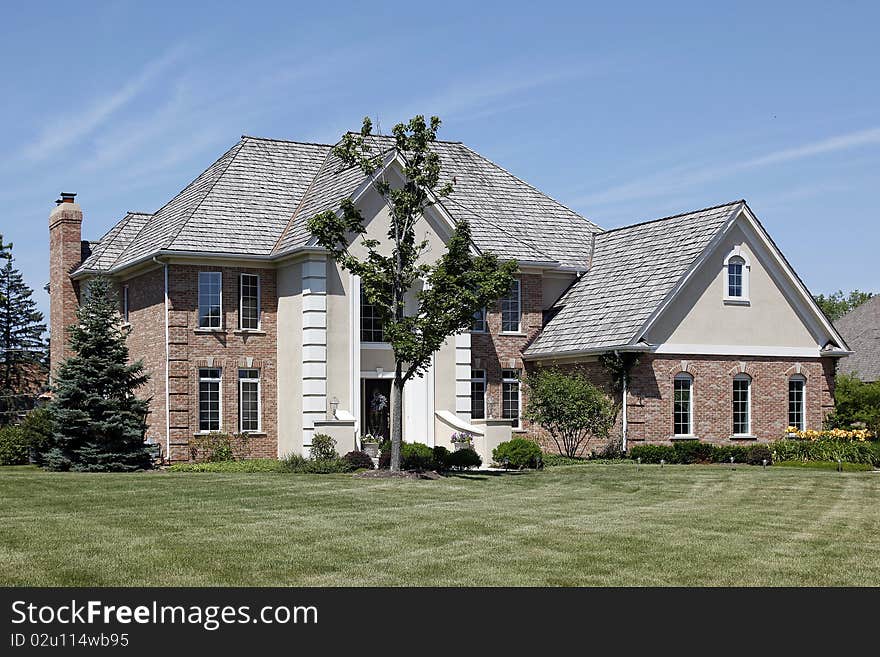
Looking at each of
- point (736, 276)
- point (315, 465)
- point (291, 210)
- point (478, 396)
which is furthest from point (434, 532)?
point (736, 276)

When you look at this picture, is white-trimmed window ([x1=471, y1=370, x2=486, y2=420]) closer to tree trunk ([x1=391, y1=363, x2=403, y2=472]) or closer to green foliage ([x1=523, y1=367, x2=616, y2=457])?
green foliage ([x1=523, y1=367, x2=616, y2=457])

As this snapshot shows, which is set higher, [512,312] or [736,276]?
[736,276]

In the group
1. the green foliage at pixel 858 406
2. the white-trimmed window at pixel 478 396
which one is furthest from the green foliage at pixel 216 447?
the green foliage at pixel 858 406

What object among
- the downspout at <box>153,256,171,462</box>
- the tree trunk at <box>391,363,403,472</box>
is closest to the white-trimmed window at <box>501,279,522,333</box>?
the tree trunk at <box>391,363,403,472</box>

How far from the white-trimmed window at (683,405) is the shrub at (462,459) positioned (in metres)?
6.81

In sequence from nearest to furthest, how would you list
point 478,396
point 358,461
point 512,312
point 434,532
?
point 434,532 < point 358,461 < point 478,396 < point 512,312

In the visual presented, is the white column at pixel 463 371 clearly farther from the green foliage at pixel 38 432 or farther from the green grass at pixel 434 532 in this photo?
the green foliage at pixel 38 432

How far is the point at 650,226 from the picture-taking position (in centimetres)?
4019

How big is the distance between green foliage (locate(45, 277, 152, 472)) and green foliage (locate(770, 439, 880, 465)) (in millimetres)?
18116

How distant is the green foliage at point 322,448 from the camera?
31.2 meters

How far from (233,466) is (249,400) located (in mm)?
3277

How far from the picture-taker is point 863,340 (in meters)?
58.5

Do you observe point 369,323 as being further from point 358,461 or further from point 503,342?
point 503,342

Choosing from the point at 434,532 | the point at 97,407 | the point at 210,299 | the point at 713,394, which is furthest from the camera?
the point at 713,394
